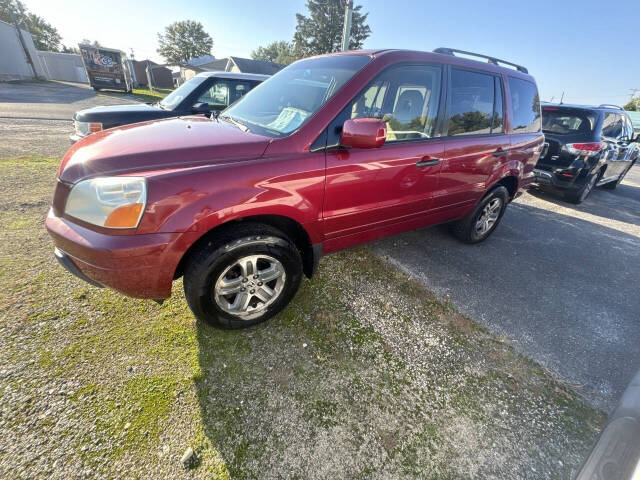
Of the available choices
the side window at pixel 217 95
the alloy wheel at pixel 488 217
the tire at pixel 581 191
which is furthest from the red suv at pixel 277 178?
the tire at pixel 581 191

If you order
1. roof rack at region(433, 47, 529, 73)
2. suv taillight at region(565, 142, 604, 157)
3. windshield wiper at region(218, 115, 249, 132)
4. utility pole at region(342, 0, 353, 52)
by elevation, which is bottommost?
suv taillight at region(565, 142, 604, 157)

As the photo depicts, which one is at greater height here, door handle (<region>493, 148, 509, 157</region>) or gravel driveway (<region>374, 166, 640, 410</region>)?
door handle (<region>493, 148, 509, 157</region>)

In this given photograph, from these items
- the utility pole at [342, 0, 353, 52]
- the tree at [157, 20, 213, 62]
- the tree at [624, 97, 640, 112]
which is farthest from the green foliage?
the tree at [624, 97, 640, 112]

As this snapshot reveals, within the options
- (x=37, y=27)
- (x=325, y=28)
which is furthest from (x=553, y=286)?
(x=37, y=27)

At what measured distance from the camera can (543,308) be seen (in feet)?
8.92

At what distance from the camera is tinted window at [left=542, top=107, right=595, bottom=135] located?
17.5 feet

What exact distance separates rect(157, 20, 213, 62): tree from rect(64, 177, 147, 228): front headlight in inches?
2809

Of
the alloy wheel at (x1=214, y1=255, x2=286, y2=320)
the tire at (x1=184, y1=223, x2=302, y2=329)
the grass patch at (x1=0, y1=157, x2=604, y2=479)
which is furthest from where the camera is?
the alloy wheel at (x1=214, y1=255, x2=286, y2=320)

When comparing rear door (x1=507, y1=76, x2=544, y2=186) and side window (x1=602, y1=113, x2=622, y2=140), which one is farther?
side window (x1=602, y1=113, x2=622, y2=140)

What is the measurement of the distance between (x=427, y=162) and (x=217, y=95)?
4.59 m

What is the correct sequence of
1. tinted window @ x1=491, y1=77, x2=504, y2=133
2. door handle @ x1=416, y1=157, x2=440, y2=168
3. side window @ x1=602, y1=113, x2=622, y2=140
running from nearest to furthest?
door handle @ x1=416, y1=157, x2=440, y2=168
tinted window @ x1=491, y1=77, x2=504, y2=133
side window @ x1=602, y1=113, x2=622, y2=140

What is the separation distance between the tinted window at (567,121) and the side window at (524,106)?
2.53 metres

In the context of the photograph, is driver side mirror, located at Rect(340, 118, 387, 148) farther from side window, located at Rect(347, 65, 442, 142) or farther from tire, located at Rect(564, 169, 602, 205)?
tire, located at Rect(564, 169, 602, 205)

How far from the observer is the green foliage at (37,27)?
4309 centimetres
